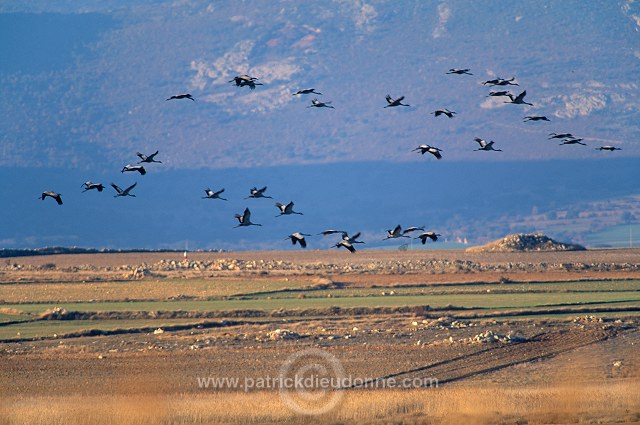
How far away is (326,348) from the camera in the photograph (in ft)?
150

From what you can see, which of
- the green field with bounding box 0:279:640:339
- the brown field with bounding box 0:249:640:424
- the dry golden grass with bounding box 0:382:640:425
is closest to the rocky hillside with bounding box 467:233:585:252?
the brown field with bounding box 0:249:640:424

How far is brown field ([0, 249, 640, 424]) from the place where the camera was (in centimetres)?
3416

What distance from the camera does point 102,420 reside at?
32812 mm

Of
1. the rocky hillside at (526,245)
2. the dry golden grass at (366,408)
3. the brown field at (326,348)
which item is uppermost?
the rocky hillside at (526,245)

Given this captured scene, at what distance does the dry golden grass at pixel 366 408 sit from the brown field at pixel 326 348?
2.6 inches

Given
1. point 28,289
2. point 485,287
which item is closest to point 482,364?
point 485,287

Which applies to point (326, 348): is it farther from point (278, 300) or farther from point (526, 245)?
point (526, 245)

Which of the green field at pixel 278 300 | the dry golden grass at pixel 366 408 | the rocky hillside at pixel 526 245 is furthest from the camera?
the rocky hillside at pixel 526 245

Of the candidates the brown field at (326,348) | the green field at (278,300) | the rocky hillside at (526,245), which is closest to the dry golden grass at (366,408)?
the brown field at (326,348)

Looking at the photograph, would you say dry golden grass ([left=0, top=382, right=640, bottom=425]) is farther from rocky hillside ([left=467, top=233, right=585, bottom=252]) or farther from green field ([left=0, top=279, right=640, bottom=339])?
rocky hillside ([left=467, top=233, right=585, bottom=252])

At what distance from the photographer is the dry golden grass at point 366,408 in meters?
33.0

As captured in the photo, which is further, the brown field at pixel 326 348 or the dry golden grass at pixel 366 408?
the brown field at pixel 326 348

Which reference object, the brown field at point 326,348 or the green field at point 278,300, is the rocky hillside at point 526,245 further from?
the green field at point 278,300

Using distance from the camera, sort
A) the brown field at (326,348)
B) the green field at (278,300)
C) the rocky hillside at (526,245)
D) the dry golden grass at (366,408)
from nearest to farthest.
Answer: the dry golden grass at (366,408), the brown field at (326,348), the green field at (278,300), the rocky hillside at (526,245)
